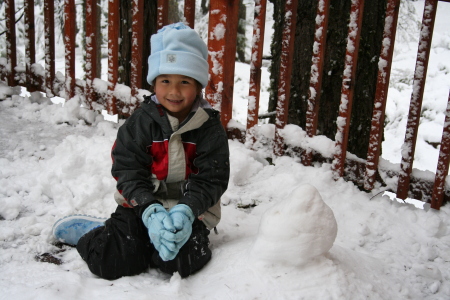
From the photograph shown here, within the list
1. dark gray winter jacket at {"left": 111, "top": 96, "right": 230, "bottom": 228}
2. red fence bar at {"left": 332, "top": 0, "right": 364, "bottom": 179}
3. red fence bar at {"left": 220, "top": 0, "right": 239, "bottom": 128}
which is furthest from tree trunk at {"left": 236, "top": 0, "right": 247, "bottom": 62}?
dark gray winter jacket at {"left": 111, "top": 96, "right": 230, "bottom": 228}

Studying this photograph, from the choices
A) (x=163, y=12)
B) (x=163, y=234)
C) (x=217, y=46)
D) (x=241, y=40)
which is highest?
(x=163, y=12)

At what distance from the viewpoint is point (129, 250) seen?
71.9 inches

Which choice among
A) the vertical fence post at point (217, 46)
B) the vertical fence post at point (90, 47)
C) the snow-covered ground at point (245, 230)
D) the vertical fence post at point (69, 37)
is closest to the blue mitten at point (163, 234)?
the snow-covered ground at point (245, 230)

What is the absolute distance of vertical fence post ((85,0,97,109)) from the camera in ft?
11.5

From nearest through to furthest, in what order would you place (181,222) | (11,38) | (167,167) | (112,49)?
(181,222) → (167,167) → (112,49) → (11,38)

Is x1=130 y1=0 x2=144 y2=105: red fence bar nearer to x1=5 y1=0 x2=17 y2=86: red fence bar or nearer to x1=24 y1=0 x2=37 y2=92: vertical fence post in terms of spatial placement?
x1=24 y1=0 x2=37 y2=92: vertical fence post

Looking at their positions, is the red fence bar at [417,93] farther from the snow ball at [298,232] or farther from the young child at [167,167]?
the young child at [167,167]

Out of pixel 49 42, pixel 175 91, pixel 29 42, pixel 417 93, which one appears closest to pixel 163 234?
pixel 175 91

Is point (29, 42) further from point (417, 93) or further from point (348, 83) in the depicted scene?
point (417, 93)

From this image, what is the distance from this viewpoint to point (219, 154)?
1.96 meters

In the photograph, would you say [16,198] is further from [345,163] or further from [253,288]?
[345,163]

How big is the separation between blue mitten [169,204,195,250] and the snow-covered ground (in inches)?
6.4

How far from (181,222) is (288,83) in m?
1.42

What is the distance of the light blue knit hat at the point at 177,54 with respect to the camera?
1.89 meters
